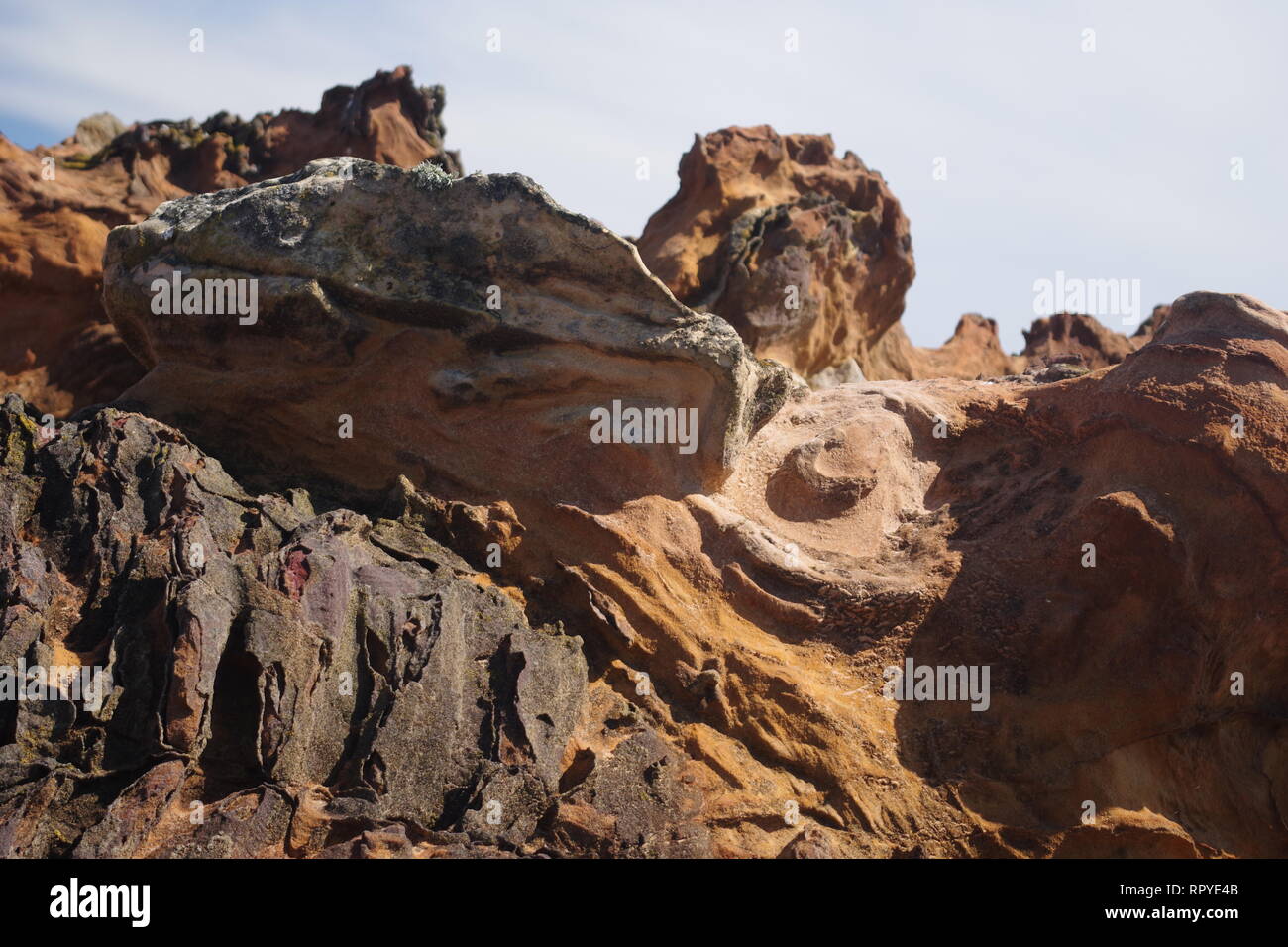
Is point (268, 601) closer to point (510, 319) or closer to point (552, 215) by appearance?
point (510, 319)

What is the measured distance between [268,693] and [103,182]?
39.7 feet

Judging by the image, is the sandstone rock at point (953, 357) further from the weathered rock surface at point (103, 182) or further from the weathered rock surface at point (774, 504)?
the weathered rock surface at point (774, 504)

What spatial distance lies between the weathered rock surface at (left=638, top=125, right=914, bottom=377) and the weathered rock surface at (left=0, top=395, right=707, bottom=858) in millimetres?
8507

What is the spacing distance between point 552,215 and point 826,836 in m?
4.50

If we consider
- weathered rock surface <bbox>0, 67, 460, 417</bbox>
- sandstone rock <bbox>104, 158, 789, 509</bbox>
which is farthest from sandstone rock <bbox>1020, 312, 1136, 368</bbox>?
sandstone rock <bbox>104, 158, 789, 509</bbox>

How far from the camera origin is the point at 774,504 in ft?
30.3

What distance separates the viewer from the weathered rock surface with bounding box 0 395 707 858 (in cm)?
630

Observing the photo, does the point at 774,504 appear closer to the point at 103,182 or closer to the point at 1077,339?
the point at 103,182

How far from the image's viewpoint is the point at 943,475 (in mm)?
9586

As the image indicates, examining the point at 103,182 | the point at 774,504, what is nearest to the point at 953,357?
the point at 103,182

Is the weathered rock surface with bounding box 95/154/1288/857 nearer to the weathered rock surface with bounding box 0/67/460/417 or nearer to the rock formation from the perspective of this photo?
the rock formation

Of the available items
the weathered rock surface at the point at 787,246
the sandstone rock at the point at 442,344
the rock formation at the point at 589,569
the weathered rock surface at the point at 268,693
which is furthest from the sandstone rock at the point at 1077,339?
the weathered rock surface at the point at 268,693

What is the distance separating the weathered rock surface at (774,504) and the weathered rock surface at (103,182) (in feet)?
15.4

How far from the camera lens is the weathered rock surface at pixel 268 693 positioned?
248 inches
